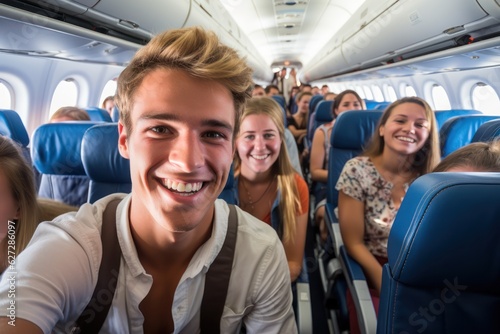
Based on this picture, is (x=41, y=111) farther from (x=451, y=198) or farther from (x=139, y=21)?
(x=451, y=198)

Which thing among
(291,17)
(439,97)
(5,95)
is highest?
(291,17)

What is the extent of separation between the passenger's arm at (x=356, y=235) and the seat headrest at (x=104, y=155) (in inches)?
53.5

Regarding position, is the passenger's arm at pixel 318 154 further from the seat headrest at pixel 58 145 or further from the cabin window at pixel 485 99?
the cabin window at pixel 485 99

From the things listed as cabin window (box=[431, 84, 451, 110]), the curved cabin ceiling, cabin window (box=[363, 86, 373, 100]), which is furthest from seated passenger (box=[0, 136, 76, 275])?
cabin window (box=[363, 86, 373, 100])

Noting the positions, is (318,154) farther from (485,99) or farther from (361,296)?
(485,99)

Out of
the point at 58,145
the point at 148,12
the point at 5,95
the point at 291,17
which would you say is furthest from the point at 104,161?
the point at 291,17

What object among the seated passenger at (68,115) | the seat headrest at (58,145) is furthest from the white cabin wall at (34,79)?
the seat headrest at (58,145)

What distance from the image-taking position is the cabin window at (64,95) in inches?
197

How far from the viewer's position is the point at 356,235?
6.57 feet

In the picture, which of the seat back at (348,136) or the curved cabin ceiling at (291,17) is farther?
the curved cabin ceiling at (291,17)

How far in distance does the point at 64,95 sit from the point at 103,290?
207 inches

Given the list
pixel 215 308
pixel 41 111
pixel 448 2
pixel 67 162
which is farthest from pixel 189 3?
pixel 215 308

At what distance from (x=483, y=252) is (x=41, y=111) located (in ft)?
17.0

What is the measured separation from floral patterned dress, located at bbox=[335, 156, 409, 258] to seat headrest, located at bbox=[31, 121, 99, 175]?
1.86m
